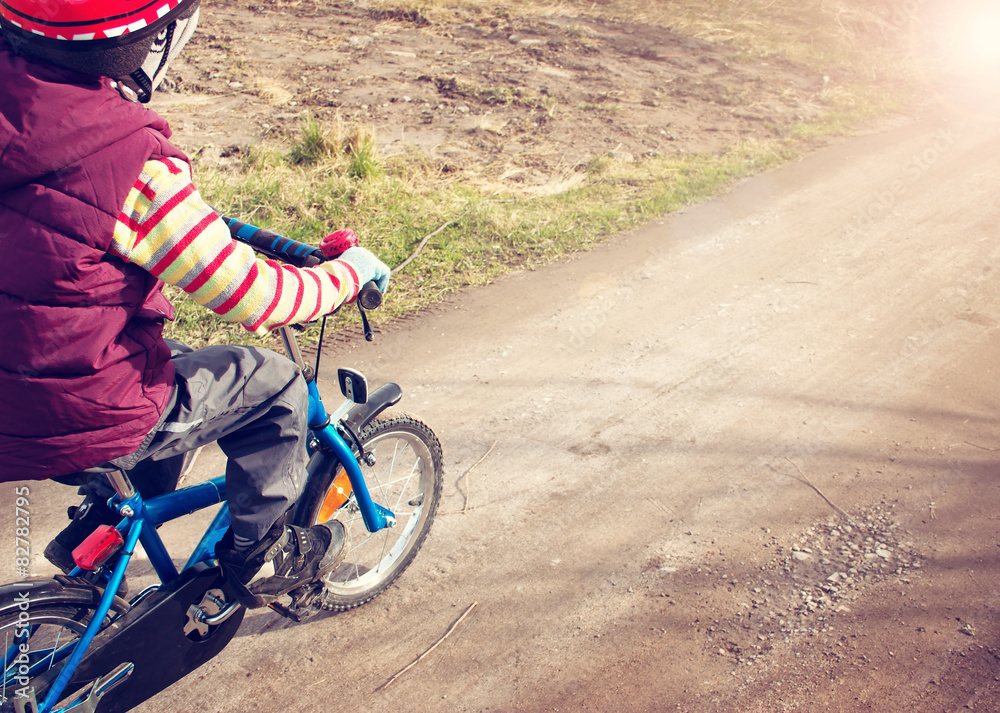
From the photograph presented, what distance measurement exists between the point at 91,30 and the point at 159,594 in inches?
63.8

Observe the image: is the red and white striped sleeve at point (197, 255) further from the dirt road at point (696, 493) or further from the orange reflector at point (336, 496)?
the dirt road at point (696, 493)

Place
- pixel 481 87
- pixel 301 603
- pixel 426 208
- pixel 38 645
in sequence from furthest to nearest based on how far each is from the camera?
pixel 481 87 → pixel 426 208 → pixel 301 603 → pixel 38 645

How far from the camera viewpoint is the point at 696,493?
12.0 feet

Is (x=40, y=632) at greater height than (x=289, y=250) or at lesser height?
lesser

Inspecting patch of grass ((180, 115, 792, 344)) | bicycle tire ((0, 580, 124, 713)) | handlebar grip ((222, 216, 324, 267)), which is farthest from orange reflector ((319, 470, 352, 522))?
patch of grass ((180, 115, 792, 344))

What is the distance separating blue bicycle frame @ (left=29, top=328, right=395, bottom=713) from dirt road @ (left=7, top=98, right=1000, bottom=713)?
58 centimetres

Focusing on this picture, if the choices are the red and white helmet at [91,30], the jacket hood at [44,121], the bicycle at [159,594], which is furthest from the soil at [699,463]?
the red and white helmet at [91,30]

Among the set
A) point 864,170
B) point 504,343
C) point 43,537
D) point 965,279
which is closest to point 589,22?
point 864,170

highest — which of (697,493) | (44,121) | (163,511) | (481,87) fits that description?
(44,121)

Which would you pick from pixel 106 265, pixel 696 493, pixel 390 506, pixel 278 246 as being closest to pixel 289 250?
pixel 278 246

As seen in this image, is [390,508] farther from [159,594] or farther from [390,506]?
[159,594]

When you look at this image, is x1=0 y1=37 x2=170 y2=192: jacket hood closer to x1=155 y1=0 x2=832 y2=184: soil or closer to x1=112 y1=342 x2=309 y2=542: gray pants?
x1=112 y1=342 x2=309 y2=542: gray pants

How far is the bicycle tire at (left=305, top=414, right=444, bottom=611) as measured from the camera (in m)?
2.89

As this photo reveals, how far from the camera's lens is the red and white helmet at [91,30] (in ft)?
5.15
